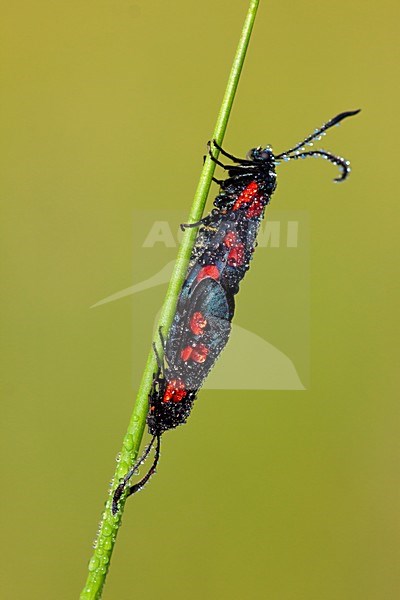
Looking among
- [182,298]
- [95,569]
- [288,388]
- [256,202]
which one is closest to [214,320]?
[182,298]

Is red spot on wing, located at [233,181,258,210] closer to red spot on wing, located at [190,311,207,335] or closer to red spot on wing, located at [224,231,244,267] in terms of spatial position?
red spot on wing, located at [224,231,244,267]

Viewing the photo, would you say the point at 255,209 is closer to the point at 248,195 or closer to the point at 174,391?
the point at 248,195

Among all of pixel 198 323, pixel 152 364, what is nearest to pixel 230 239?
pixel 198 323

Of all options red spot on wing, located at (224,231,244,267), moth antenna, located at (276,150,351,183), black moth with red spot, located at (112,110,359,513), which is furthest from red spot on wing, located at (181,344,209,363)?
moth antenna, located at (276,150,351,183)

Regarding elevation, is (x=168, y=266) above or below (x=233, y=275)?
above

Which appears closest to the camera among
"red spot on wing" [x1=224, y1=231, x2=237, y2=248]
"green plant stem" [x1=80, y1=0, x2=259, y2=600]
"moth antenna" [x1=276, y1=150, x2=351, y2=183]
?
"green plant stem" [x1=80, y1=0, x2=259, y2=600]

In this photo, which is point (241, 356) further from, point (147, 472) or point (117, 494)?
point (117, 494)
